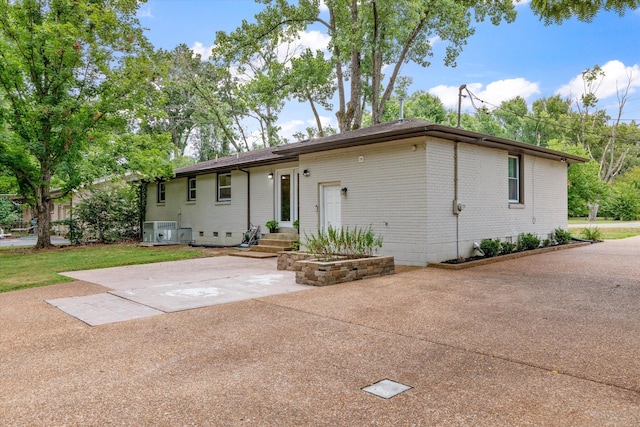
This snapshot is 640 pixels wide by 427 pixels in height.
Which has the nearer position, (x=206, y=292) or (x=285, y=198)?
(x=206, y=292)

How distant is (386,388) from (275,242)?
1012cm

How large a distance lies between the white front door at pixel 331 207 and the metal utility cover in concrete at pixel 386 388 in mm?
8028

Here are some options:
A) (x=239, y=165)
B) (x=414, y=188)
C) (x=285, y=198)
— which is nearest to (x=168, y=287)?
(x=414, y=188)

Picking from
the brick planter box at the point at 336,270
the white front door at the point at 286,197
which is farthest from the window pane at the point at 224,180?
the brick planter box at the point at 336,270

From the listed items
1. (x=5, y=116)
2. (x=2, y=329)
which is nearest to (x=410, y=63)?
(x=5, y=116)

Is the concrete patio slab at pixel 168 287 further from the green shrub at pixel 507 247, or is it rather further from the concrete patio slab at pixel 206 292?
the green shrub at pixel 507 247

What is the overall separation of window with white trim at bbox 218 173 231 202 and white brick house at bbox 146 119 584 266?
2.88ft

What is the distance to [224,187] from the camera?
1619 centimetres

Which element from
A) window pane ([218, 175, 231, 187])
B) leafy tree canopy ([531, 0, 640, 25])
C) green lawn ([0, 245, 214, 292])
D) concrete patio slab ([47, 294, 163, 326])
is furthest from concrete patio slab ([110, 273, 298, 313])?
window pane ([218, 175, 231, 187])

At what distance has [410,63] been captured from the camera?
22031 millimetres

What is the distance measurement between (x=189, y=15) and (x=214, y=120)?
26.6ft

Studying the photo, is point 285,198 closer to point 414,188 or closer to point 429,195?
point 414,188

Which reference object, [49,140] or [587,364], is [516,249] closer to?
[587,364]

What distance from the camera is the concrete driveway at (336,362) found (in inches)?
101
